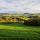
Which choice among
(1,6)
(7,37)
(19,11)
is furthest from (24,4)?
(7,37)

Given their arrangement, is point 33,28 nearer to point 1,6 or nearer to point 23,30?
point 23,30

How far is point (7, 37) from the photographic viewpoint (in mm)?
2061

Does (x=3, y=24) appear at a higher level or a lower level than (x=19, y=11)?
lower

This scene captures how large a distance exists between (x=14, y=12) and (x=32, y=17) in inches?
8.3

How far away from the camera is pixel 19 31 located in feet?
6.80

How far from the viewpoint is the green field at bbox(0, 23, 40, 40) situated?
6.77 feet

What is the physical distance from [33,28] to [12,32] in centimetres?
24

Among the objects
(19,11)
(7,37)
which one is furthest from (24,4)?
(7,37)

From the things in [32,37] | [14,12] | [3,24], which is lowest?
[32,37]

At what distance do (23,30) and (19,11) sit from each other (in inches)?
8.6

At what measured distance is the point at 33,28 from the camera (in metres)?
2.08

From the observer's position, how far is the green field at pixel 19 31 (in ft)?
6.77

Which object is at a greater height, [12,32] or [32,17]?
[32,17]

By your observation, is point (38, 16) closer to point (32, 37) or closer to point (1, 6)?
point (32, 37)
